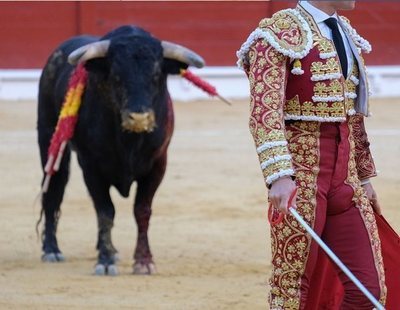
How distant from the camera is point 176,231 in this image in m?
7.25

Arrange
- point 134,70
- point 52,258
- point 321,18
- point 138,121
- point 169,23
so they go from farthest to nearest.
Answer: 1. point 169,23
2. point 52,258
3. point 134,70
4. point 138,121
5. point 321,18

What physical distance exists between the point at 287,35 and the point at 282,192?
0.44 meters

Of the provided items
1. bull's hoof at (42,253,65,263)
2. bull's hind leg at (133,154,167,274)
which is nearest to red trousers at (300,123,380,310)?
bull's hind leg at (133,154,167,274)

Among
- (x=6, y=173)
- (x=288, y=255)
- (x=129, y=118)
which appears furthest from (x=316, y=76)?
(x=6, y=173)

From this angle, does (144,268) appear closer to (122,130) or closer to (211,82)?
(122,130)

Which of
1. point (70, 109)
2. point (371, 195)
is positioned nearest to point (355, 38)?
point (371, 195)

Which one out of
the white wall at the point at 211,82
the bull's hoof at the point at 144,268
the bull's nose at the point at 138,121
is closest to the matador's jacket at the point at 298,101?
the bull's nose at the point at 138,121

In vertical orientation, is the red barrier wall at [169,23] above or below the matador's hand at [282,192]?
below

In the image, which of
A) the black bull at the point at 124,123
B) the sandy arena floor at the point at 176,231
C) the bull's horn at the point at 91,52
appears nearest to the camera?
the sandy arena floor at the point at 176,231

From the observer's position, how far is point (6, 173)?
31.4ft

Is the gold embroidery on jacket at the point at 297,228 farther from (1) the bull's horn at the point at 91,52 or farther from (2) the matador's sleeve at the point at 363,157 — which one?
(1) the bull's horn at the point at 91,52

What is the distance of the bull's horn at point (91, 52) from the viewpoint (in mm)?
5988

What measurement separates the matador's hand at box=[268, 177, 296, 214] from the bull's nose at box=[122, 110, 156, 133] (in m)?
2.56

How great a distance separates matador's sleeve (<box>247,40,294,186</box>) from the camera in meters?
3.29
